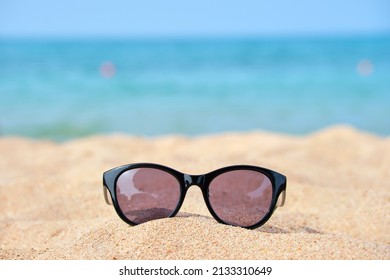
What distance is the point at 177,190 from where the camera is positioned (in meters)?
2.18

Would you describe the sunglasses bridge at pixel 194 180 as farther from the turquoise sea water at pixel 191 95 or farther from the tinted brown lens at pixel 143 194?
the turquoise sea water at pixel 191 95

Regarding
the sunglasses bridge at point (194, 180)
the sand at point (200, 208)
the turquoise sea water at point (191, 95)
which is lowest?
the sand at point (200, 208)

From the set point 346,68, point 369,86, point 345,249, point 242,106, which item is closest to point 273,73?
point 346,68

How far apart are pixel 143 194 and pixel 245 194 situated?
1.42ft

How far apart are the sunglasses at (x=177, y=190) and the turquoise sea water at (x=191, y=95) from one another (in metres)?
5.40

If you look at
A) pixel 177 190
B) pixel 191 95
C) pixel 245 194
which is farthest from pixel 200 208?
pixel 191 95

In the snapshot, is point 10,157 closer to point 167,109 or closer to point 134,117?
point 134,117

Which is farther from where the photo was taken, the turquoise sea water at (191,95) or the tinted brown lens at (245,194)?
the turquoise sea water at (191,95)

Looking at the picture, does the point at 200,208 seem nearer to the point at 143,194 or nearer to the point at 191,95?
the point at 143,194

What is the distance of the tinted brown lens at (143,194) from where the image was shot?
2172mm

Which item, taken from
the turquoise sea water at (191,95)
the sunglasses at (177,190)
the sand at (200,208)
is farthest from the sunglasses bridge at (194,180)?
the turquoise sea water at (191,95)
